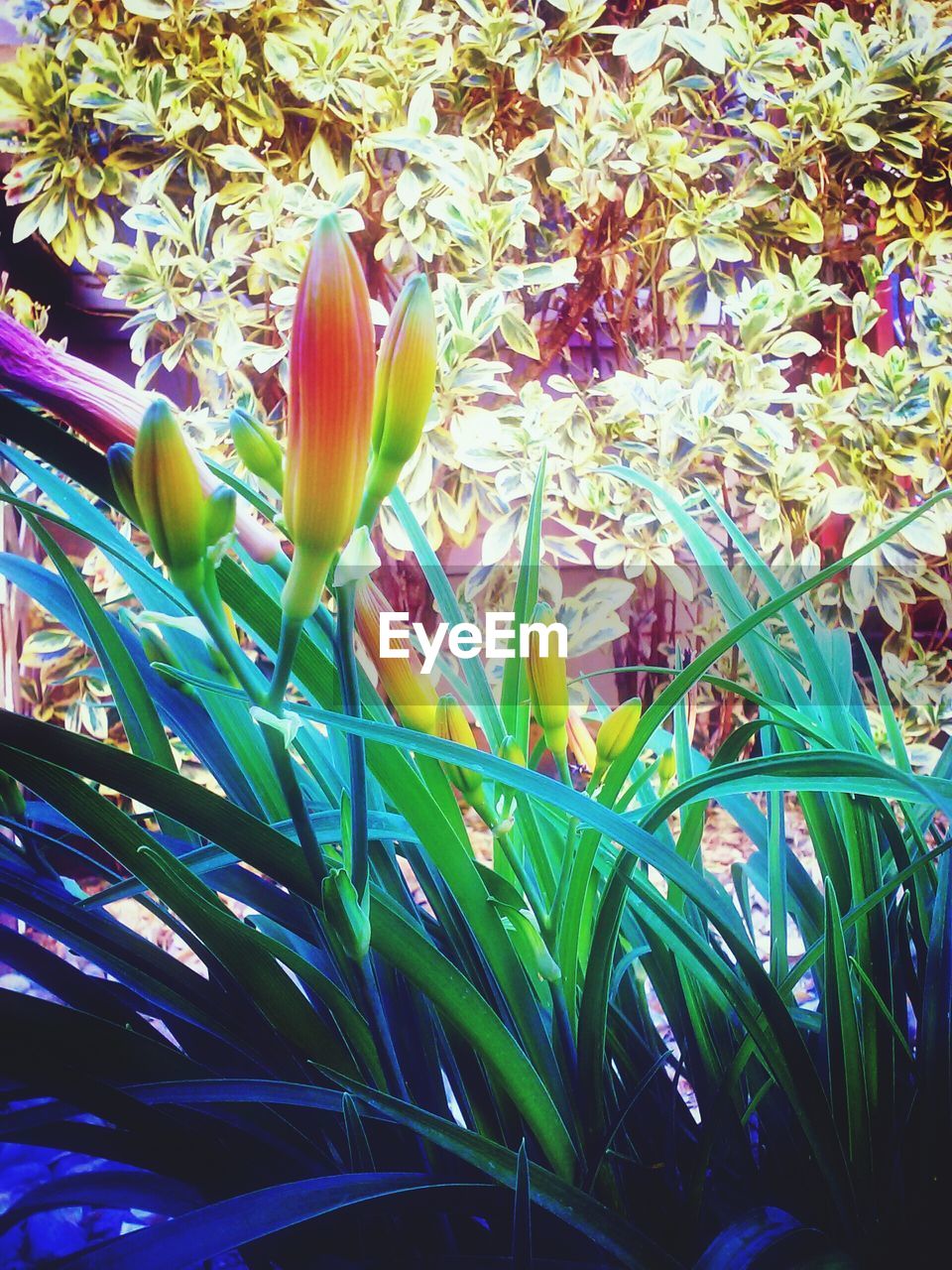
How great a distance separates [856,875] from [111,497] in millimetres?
423

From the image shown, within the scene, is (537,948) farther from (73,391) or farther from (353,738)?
(73,391)

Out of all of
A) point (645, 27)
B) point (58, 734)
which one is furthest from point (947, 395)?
point (58, 734)

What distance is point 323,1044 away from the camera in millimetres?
354

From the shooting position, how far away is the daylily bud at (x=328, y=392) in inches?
9.6

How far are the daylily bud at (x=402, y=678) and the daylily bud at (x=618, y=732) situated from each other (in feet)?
0.34

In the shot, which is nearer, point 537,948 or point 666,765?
point 537,948

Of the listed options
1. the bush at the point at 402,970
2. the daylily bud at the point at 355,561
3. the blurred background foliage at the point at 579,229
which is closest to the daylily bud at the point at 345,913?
the bush at the point at 402,970

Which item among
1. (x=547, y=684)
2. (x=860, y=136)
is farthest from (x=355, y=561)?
(x=860, y=136)

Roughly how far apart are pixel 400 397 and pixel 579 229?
914 millimetres

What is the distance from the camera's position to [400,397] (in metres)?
0.27

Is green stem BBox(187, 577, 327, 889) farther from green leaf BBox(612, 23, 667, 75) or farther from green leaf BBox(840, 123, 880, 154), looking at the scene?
green leaf BBox(840, 123, 880, 154)

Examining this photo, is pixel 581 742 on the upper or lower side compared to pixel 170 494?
lower

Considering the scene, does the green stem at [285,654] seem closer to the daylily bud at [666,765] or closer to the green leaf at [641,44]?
the daylily bud at [666,765]

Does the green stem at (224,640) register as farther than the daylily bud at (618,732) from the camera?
No
